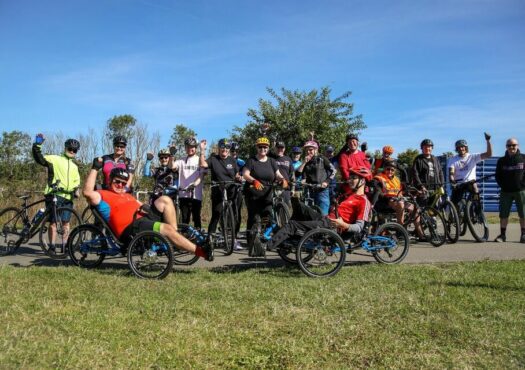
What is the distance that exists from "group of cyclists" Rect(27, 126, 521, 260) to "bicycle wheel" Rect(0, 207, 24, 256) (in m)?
0.90

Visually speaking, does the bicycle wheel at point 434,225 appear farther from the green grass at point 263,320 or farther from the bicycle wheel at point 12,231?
the bicycle wheel at point 12,231

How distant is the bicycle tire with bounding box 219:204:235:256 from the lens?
7.55 m

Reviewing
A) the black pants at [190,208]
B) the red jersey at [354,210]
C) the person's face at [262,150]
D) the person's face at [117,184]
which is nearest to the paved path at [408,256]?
the red jersey at [354,210]

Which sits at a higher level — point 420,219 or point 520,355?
point 420,219

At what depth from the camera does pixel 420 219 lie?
8766 millimetres

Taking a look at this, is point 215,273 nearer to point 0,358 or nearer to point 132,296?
point 132,296

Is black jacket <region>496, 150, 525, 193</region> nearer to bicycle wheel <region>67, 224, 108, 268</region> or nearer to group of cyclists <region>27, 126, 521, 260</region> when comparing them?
group of cyclists <region>27, 126, 521, 260</region>

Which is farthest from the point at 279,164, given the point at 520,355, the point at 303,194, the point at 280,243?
the point at 520,355

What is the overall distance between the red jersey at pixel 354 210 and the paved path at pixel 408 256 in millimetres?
611

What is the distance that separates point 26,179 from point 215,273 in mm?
10364

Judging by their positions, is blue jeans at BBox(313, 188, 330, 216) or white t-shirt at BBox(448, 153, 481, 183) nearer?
blue jeans at BBox(313, 188, 330, 216)

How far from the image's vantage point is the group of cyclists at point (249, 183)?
6211mm

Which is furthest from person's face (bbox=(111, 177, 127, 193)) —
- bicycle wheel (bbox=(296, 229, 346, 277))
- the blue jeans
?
the blue jeans

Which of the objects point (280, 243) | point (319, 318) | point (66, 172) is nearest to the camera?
point (319, 318)
